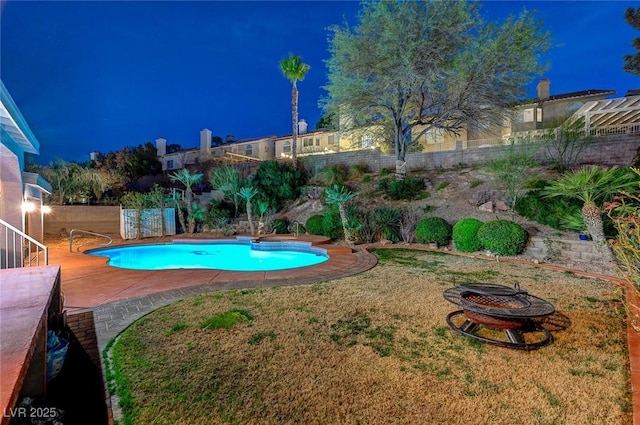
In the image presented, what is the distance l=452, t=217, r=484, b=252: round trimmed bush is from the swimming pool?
394 cm

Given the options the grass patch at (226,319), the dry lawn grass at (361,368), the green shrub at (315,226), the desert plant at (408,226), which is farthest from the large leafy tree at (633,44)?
the grass patch at (226,319)

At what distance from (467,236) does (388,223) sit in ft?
8.73

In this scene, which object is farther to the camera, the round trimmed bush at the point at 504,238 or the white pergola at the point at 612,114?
the white pergola at the point at 612,114

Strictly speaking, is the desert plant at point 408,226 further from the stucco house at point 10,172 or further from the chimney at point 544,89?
the chimney at point 544,89

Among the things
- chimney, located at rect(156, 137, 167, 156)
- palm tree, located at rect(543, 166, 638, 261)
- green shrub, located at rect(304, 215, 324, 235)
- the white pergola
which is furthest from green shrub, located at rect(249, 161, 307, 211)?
chimney, located at rect(156, 137, 167, 156)

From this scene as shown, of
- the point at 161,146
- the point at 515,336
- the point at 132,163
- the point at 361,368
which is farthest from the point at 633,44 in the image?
the point at 161,146

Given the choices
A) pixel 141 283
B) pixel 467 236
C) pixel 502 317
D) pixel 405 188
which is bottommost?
pixel 141 283

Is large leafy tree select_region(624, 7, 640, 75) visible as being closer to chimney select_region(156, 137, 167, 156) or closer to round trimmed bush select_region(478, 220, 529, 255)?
round trimmed bush select_region(478, 220, 529, 255)

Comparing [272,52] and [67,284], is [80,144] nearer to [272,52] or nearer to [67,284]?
[272,52]

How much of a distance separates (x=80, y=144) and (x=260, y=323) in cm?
9037

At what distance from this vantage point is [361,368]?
265cm

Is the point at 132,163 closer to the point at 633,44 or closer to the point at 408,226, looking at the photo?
the point at 408,226

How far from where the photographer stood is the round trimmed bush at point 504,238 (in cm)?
725

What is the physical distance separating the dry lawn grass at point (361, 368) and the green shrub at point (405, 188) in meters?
8.21
